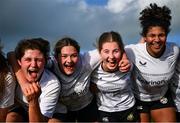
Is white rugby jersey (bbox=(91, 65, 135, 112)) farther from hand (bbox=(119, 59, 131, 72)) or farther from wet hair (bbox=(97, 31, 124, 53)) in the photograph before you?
wet hair (bbox=(97, 31, 124, 53))

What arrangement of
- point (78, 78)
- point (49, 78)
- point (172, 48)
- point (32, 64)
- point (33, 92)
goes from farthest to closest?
1. point (172, 48)
2. point (78, 78)
3. point (49, 78)
4. point (32, 64)
5. point (33, 92)

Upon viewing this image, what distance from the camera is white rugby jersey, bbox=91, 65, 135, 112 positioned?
879cm

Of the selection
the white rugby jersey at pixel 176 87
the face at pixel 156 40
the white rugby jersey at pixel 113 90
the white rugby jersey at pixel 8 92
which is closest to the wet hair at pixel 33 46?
the white rugby jersey at pixel 8 92

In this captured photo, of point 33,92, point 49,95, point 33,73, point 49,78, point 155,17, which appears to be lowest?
point 49,95

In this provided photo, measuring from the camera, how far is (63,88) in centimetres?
861

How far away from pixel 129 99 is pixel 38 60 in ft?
7.13

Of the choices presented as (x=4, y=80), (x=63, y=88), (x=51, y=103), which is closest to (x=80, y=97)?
(x=63, y=88)

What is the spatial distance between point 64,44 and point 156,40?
1.62m

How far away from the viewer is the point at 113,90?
8859 millimetres

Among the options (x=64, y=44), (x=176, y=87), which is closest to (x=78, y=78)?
(x=64, y=44)

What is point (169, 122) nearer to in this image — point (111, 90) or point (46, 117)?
point (111, 90)

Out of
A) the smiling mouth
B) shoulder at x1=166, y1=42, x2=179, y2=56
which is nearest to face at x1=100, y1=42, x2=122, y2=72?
shoulder at x1=166, y1=42, x2=179, y2=56

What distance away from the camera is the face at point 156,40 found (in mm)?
8688

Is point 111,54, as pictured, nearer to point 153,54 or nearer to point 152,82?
point 153,54
